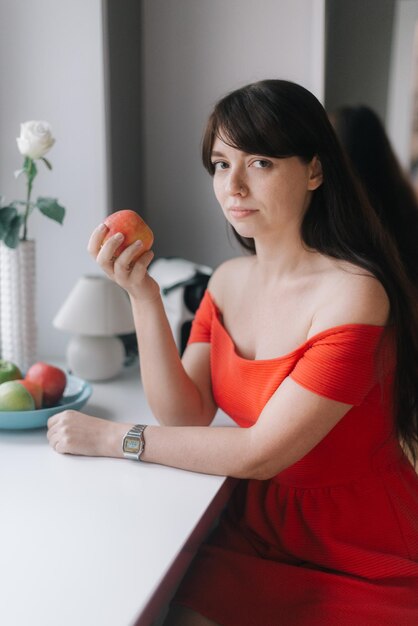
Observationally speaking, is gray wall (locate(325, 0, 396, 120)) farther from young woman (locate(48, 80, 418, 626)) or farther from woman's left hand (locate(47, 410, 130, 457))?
woman's left hand (locate(47, 410, 130, 457))

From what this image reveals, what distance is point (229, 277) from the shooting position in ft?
4.21

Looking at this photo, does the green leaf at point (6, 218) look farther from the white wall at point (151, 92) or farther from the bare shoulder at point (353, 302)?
the bare shoulder at point (353, 302)

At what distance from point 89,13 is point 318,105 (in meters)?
0.78

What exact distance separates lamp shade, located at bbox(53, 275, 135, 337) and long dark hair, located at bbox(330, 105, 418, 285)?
659mm

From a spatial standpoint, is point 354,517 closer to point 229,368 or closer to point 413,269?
point 229,368

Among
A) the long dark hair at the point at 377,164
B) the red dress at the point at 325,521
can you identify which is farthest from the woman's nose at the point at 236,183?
the long dark hair at the point at 377,164

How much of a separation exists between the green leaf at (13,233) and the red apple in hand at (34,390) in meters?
0.34

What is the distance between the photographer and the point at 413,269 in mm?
1324

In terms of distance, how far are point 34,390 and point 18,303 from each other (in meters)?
0.32

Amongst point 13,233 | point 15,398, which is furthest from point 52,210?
point 15,398

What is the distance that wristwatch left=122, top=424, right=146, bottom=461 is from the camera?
103 centimetres

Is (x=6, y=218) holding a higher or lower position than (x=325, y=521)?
higher

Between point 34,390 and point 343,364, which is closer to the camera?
point 343,364

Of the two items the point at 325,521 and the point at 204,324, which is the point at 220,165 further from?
the point at 325,521
